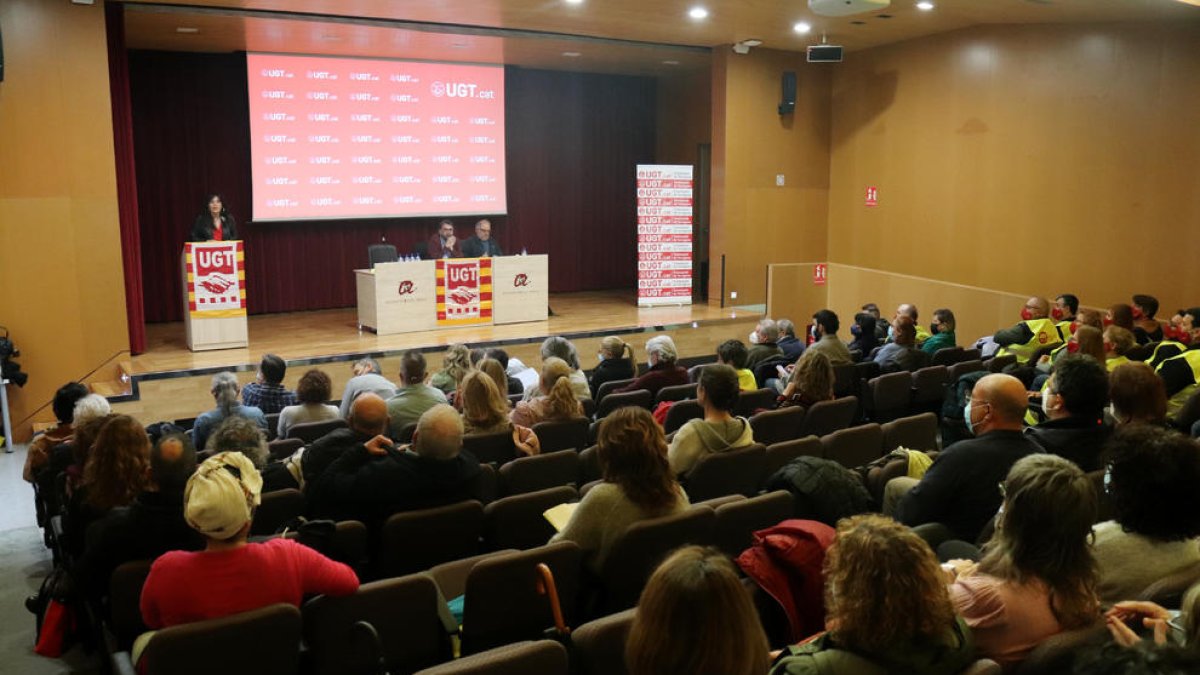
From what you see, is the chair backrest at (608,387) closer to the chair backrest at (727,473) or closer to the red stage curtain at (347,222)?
the chair backrest at (727,473)

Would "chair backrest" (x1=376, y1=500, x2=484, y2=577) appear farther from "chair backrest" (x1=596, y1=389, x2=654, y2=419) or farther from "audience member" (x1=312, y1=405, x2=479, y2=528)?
"chair backrest" (x1=596, y1=389, x2=654, y2=419)

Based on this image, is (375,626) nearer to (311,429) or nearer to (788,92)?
(311,429)

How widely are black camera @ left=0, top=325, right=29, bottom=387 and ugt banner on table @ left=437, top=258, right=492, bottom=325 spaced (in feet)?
12.1

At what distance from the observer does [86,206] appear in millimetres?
8102

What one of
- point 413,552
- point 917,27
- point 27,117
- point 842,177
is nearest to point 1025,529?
point 413,552

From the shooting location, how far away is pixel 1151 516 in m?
2.54

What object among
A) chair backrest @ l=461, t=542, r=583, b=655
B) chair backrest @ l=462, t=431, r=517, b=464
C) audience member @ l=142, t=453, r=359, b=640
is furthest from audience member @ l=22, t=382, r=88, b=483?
chair backrest @ l=461, t=542, r=583, b=655

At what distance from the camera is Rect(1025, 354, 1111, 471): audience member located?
12.0ft

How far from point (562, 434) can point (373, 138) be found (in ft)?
23.4

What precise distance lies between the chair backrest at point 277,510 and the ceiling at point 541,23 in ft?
19.2

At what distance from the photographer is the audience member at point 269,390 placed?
19.7ft

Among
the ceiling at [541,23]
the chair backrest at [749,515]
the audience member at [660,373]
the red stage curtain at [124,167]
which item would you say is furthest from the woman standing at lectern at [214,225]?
the chair backrest at [749,515]

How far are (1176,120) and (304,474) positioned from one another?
8.07 metres

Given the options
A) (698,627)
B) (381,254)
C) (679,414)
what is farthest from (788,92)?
(698,627)
